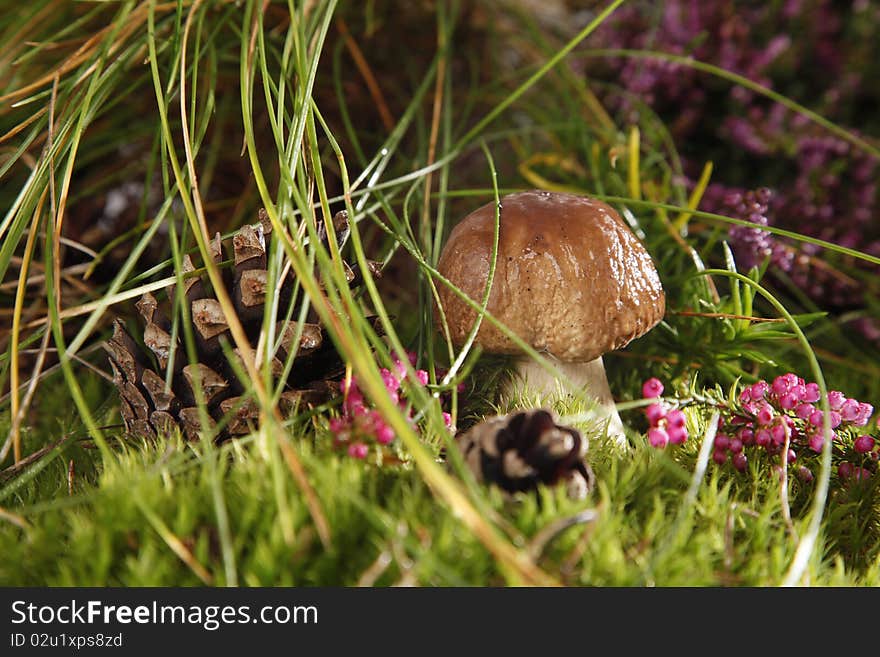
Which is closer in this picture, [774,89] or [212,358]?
[212,358]

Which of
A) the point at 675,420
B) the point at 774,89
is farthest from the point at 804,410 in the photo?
the point at 774,89

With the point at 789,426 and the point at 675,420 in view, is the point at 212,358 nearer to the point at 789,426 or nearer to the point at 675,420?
the point at 675,420

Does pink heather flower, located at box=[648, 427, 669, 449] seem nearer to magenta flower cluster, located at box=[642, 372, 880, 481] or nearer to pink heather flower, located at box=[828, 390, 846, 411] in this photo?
magenta flower cluster, located at box=[642, 372, 880, 481]

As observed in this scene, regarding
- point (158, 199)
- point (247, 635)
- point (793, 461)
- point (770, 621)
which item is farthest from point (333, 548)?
point (158, 199)

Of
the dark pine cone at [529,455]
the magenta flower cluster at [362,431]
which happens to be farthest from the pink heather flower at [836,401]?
the magenta flower cluster at [362,431]

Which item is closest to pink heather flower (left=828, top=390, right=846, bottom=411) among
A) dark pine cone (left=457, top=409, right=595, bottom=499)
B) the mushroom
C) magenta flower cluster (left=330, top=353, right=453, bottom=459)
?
the mushroom
